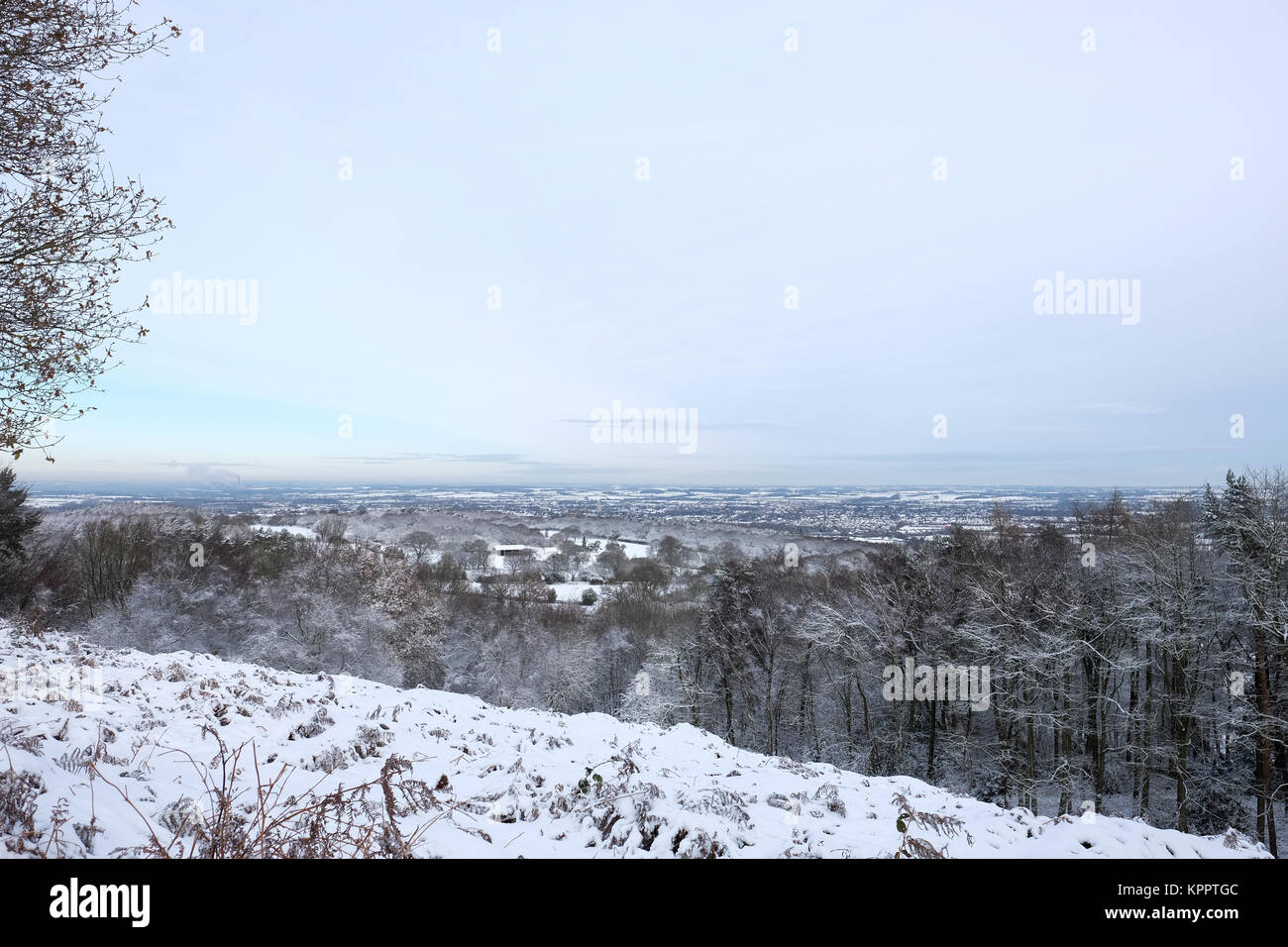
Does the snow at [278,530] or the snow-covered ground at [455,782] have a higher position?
the snow-covered ground at [455,782]

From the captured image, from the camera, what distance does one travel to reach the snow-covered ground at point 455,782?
402 centimetres

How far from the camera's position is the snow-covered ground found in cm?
402

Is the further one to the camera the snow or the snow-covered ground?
the snow

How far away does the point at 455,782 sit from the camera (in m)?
5.55

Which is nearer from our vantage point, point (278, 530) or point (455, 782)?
point (455, 782)

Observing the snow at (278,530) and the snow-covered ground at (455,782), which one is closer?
the snow-covered ground at (455,782)

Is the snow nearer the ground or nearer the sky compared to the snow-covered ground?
nearer the ground

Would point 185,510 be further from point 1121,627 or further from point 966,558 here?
point 1121,627

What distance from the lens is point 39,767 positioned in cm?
381

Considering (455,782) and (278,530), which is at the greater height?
(455,782)
